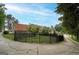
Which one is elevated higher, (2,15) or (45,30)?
(2,15)

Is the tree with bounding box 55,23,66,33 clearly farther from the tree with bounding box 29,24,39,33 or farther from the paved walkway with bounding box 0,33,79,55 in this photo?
the tree with bounding box 29,24,39,33

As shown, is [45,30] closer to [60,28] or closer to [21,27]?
[60,28]

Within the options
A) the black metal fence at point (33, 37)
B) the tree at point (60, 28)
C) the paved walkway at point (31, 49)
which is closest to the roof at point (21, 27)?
the black metal fence at point (33, 37)

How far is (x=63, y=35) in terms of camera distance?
235 inches

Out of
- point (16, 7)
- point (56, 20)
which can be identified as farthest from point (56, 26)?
point (16, 7)

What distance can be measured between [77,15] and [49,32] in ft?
1.57

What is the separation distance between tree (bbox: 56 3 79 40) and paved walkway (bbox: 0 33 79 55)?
8.0 inches

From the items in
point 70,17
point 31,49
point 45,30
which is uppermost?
point 70,17

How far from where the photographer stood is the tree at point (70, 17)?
5922 mm

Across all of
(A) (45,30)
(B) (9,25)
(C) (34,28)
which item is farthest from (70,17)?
Answer: (B) (9,25)

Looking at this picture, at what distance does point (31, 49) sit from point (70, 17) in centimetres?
73

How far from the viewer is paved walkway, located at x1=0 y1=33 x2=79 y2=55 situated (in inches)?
233

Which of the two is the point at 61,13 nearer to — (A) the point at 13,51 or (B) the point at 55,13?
(B) the point at 55,13

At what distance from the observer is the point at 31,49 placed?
5930 millimetres
